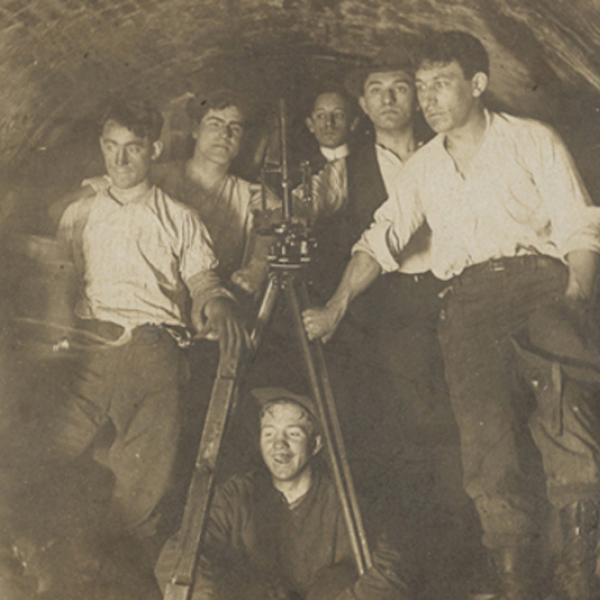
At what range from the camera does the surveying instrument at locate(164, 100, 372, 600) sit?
24.5 feet

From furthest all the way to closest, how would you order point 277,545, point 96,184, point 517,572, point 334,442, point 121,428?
point 96,184 → point 121,428 → point 334,442 → point 277,545 → point 517,572

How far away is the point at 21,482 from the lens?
7.72 metres

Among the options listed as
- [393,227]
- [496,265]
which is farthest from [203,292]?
[496,265]

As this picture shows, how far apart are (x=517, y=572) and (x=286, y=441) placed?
132 centimetres

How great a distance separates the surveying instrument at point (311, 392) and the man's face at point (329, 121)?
0.54 ft

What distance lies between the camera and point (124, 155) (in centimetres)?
809

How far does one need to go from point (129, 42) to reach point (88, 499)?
2.45m

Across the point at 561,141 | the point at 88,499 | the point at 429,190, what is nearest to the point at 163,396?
the point at 88,499

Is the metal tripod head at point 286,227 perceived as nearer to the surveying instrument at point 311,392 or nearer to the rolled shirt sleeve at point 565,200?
Result: the surveying instrument at point 311,392

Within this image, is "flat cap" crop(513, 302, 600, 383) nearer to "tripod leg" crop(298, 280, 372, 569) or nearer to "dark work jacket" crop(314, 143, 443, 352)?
"dark work jacket" crop(314, 143, 443, 352)

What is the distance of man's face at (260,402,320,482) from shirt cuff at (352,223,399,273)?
0.88 metres

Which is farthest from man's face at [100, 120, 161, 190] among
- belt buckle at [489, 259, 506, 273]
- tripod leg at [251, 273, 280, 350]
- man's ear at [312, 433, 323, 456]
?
belt buckle at [489, 259, 506, 273]

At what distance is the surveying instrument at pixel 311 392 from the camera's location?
7.47 metres

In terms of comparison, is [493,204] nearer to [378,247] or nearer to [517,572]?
[378,247]
